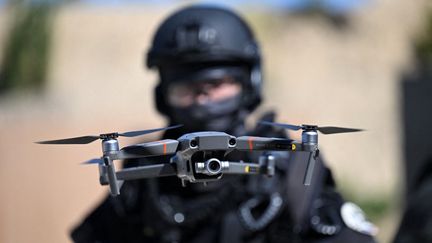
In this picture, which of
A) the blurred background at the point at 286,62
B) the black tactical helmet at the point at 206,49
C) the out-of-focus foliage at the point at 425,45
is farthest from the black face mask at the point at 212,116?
the out-of-focus foliage at the point at 425,45

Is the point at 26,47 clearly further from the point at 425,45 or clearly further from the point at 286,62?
the point at 425,45

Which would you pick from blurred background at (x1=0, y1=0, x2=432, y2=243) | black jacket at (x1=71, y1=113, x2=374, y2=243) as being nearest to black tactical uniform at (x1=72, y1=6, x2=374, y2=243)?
black jacket at (x1=71, y1=113, x2=374, y2=243)

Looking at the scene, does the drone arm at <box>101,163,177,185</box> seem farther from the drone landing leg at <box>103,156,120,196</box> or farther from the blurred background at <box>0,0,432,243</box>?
the blurred background at <box>0,0,432,243</box>

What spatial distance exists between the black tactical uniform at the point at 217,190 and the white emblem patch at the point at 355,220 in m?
0.01

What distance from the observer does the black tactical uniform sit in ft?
9.07

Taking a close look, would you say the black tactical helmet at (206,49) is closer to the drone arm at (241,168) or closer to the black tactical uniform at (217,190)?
the black tactical uniform at (217,190)

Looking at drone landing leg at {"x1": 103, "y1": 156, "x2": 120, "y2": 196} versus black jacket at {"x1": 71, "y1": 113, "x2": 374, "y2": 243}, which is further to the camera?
black jacket at {"x1": 71, "y1": 113, "x2": 374, "y2": 243}

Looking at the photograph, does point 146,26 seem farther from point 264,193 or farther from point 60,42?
point 264,193

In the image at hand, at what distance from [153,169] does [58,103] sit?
14.8 meters

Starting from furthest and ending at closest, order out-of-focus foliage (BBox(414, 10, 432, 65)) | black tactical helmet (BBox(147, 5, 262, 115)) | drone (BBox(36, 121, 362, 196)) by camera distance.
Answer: out-of-focus foliage (BBox(414, 10, 432, 65)) → black tactical helmet (BBox(147, 5, 262, 115)) → drone (BBox(36, 121, 362, 196))

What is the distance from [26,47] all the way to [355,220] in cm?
1526

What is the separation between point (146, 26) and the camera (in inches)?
665

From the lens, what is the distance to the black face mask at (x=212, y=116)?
9.68ft

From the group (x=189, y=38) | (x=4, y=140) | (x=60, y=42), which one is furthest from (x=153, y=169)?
(x=60, y=42)
